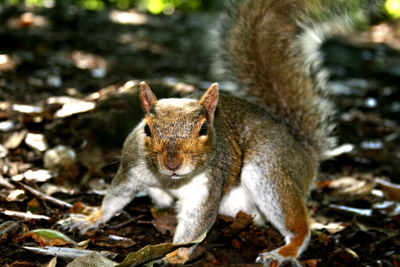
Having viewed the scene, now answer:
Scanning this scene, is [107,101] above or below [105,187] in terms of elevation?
above

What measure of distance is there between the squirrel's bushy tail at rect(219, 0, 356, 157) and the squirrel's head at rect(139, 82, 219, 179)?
3.02ft

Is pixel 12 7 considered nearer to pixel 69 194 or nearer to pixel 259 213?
pixel 69 194

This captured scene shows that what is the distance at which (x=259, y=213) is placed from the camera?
3113 millimetres

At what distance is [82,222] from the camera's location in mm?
2732

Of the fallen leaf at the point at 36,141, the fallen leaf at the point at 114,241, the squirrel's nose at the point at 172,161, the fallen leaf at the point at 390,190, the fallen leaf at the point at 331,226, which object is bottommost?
the fallen leaf at the point at 331,226

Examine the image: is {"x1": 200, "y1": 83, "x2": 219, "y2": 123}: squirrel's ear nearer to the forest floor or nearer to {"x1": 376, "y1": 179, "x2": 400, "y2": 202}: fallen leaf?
the forest floor

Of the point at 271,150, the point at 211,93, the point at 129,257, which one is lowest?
the point at 129,257

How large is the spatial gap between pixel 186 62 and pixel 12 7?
2663mm

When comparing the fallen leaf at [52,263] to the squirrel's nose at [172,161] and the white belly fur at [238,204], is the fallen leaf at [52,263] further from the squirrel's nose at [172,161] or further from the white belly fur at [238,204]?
the white belly fur at [238,204]

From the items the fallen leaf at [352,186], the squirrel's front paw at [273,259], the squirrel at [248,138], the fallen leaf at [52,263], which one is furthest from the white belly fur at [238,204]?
the fallen leaf at [52,263]

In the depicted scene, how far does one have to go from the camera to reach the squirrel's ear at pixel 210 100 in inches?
102

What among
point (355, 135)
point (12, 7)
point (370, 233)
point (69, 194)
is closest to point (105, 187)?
point (69, 194)

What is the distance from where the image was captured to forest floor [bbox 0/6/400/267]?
9.07 ft

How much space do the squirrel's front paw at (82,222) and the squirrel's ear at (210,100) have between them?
0.94m
